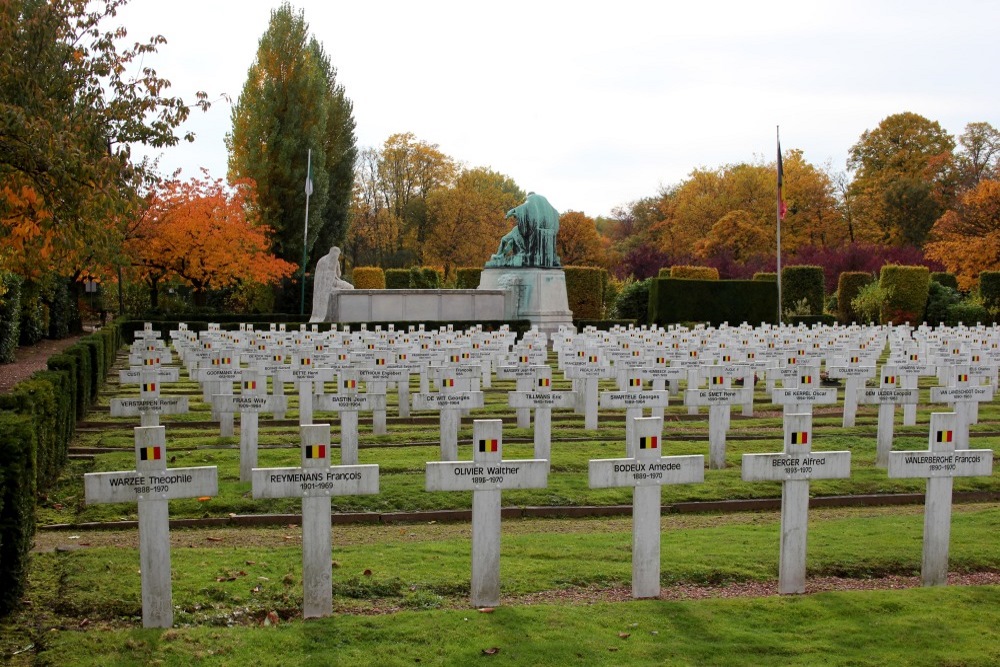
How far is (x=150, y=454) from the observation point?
5828 mm

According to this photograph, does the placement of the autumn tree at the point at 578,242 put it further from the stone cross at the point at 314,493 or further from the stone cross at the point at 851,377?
the stone cross at the point at 314,493

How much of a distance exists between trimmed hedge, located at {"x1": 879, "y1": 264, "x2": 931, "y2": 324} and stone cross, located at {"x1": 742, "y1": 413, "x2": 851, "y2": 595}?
35.9 meters

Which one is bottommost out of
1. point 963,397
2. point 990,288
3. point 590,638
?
point 590,638

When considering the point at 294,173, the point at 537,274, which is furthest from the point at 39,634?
the point at 294,173

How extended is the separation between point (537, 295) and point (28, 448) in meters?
29.0

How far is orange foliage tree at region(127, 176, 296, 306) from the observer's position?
116 ft

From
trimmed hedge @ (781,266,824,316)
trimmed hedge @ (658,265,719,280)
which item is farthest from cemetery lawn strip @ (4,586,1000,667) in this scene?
trimmed hedge @ (781,266,824,316)

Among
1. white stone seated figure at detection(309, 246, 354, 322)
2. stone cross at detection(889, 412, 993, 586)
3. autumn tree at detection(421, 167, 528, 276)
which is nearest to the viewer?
stone cross at detection(889, 412, 993, 586)

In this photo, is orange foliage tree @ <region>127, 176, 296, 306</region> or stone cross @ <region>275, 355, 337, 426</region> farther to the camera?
orange foliage tree @ <region>127, 176, 296, 306</region>

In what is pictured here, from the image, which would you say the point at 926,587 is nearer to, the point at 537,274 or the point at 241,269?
the point at 537,274

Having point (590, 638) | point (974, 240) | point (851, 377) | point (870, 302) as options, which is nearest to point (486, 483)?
point (590, 638)

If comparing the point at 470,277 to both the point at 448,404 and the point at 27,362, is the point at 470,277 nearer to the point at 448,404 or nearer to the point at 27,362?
the point at 27,362

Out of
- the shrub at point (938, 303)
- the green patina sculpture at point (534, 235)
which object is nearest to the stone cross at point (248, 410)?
the green patina sculpture at point (534, 235)

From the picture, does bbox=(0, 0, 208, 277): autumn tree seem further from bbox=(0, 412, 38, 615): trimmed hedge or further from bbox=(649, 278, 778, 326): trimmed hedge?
bbox=(649, 278, 778, 326): trimmed hedge
